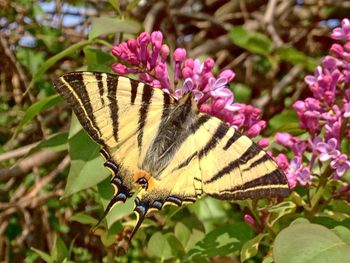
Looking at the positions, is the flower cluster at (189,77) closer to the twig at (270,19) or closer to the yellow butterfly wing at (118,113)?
the yellow butterfly wing at (118,113)

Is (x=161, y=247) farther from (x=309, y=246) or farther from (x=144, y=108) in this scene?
(x=309, y=246)

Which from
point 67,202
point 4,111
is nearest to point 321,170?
point 67,202

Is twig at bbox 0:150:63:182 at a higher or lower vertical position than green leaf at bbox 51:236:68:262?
higher

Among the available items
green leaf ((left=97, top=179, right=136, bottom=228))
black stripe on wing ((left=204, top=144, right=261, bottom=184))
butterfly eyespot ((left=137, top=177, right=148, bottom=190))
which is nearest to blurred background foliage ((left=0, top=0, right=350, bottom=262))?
green leaf ((left=97, top=179, right=136, bottom=228))

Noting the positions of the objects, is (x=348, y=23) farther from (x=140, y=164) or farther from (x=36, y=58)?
(x=36, y=58)

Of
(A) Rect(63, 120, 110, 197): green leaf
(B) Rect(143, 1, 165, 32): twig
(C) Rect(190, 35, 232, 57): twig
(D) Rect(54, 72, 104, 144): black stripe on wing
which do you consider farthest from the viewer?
(C) Rect(190, 35, 232, 57): twig

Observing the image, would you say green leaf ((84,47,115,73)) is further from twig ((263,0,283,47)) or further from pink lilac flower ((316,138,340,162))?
twig ((263,0,283,47))
